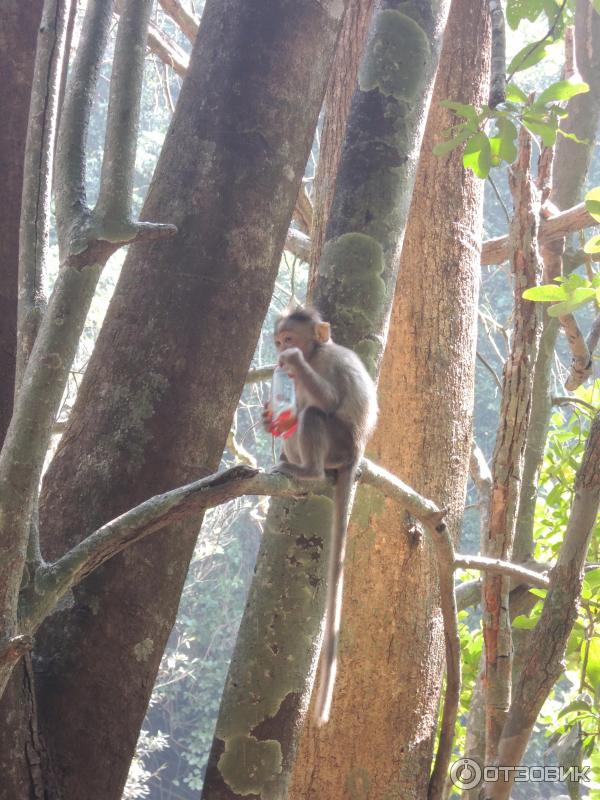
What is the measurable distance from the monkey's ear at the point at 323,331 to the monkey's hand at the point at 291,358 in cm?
18

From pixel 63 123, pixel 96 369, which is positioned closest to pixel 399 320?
pixel 96 369

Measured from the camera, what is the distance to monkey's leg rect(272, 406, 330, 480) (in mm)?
2627

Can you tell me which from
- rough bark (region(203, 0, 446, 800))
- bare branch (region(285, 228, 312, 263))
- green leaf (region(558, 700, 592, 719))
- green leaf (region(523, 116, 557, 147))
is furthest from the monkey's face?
bare branch (region(285, 228, 312, 263))

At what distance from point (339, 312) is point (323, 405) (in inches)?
20.8

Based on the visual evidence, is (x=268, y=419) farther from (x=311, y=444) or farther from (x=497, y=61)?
(x=497, y=61)

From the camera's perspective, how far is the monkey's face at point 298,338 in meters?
2.67

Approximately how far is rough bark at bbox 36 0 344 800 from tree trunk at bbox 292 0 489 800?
1263 mm

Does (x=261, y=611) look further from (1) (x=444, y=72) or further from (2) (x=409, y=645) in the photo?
(1) (x=444, y=72)

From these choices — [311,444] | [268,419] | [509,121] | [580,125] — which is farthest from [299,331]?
[580,125]

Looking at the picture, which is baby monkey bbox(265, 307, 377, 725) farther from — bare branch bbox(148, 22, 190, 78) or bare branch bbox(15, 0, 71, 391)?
bare branch bbox(148, 22, 190, 78)

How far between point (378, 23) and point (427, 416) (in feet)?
5.34

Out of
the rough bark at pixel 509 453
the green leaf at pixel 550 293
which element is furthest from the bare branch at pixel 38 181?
the rough bark at pixel 509 453

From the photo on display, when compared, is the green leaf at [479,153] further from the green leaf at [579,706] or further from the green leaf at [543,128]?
the green leaf at [579,706]

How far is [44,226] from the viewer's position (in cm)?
175
